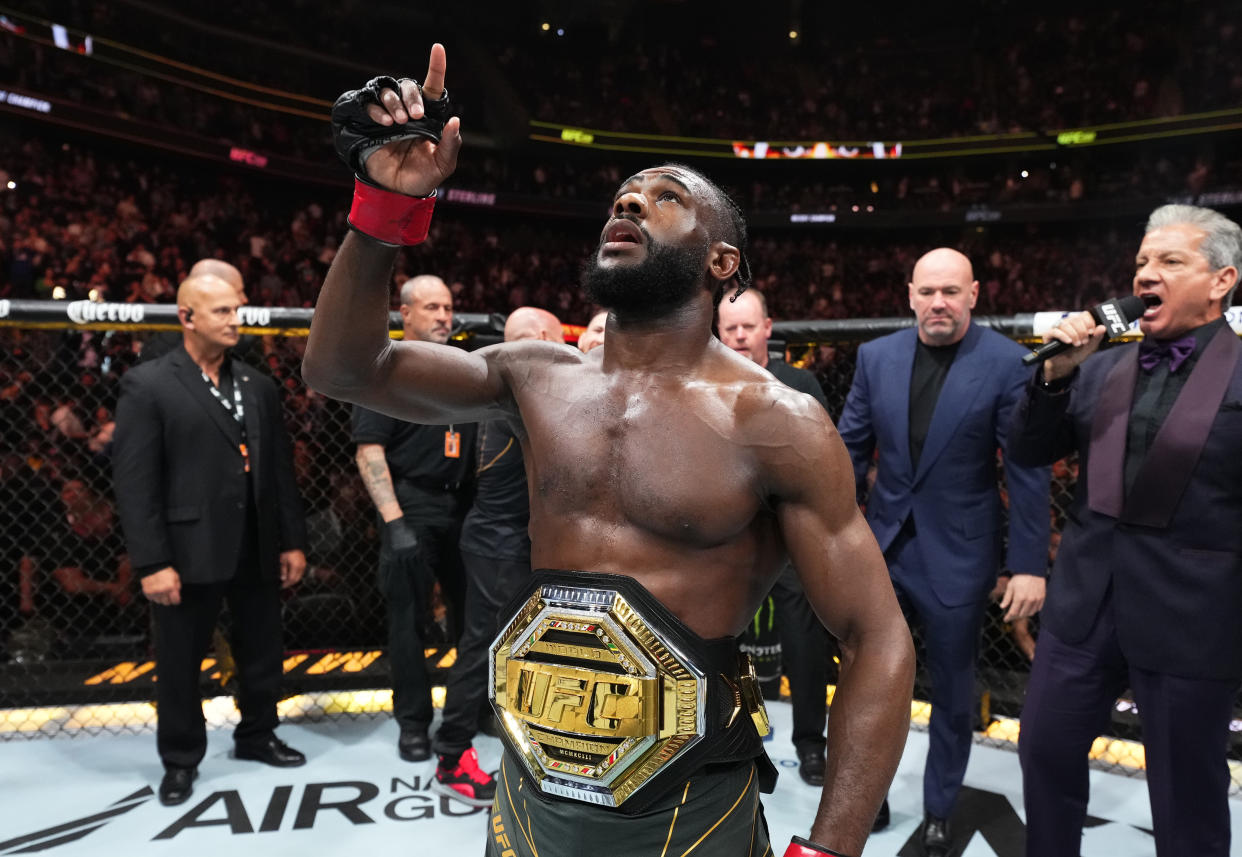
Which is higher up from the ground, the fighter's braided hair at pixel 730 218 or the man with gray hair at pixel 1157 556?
the fighter's braided hair at pixel 730 218

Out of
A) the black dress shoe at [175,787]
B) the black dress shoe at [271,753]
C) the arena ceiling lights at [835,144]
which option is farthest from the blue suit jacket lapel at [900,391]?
the arena ceiling lights at [835,144]

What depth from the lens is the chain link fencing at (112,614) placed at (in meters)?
3.51

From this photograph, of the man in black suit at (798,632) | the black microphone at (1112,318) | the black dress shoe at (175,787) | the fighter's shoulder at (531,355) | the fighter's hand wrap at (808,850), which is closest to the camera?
the fighter's hand wrap at (808,850)

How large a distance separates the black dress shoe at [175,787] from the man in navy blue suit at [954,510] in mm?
2267

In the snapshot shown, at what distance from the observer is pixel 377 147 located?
3.47ft

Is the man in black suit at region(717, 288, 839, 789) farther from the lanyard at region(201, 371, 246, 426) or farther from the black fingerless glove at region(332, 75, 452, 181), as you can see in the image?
the black fingerless glove at region(332, 75, 452, 181)

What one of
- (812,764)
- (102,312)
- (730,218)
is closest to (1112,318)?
(730,218)

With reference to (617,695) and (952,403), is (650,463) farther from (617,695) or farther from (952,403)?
(952,403)

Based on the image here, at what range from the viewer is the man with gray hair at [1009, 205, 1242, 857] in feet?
6.59

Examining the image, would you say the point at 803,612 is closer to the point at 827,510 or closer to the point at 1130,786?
the point at 1130,786

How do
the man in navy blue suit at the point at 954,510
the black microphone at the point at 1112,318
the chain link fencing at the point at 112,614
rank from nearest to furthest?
1. the black microphone at the point at 1112,318
2. the man in navy blue suit at the point at 954,510
3. the chain link fencing at the point at 112,614

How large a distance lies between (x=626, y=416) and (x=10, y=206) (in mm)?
8784

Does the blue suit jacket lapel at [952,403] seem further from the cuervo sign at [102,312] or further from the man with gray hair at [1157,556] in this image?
the cuervo sign at [102,312]

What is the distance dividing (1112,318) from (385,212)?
63.6 inches
